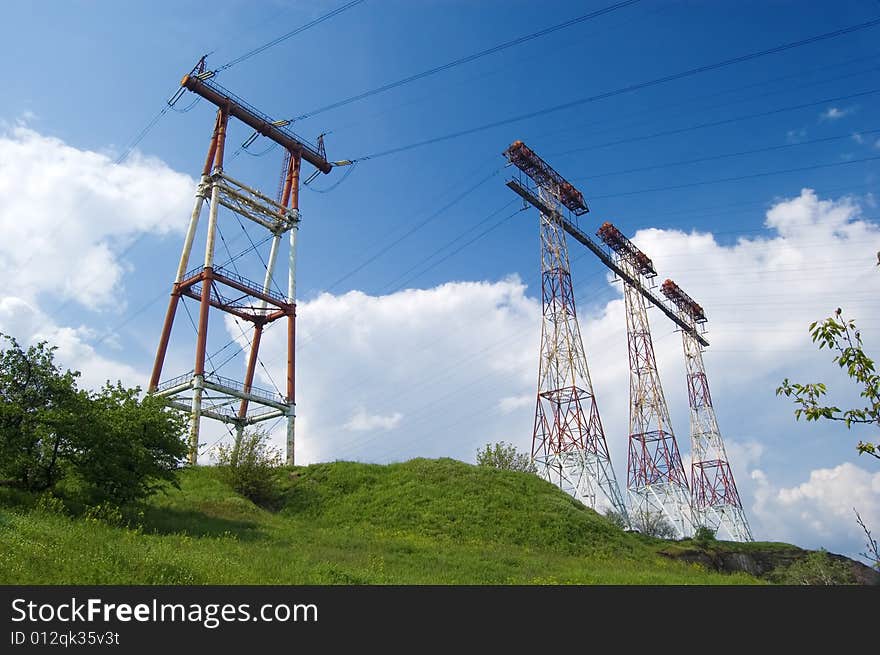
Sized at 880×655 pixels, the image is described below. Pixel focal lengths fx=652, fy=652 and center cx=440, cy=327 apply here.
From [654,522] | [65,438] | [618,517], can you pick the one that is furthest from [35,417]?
[654,522]

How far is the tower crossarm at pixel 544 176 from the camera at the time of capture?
4625 cm

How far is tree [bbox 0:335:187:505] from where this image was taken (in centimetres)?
1975

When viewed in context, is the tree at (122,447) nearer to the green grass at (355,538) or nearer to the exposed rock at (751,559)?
the green grass at (355,538)

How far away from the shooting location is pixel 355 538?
23.9 m

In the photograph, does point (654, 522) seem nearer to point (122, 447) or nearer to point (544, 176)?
point (544, 176)

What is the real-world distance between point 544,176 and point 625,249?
16978 mm

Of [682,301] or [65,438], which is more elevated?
[682,301]

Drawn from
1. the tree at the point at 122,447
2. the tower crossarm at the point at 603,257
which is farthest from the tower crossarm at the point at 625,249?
the tree at the point at 122,447

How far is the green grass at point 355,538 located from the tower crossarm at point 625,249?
1241 inches

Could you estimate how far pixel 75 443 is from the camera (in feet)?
67.0

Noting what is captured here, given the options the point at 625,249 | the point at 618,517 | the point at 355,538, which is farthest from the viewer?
the point at 625,249
